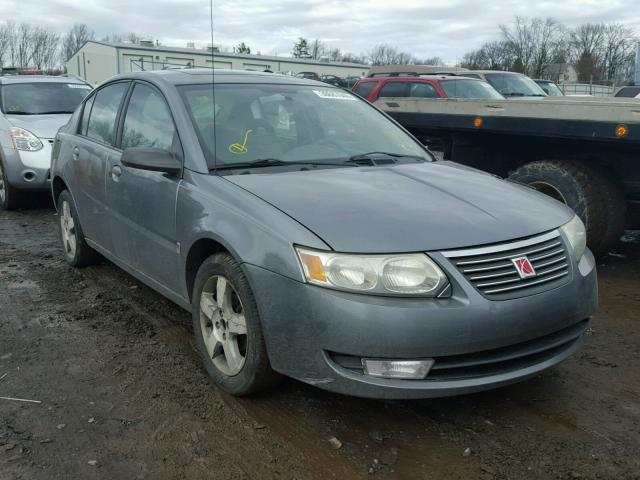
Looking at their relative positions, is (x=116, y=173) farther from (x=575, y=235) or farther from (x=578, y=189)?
(x=578, y=189)

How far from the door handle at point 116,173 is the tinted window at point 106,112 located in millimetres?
336

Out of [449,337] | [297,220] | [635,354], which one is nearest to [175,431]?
[297,220]

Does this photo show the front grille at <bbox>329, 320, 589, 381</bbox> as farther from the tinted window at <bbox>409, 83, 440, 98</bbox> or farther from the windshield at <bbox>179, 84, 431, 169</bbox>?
the tinted window at <bbox>409, 83, 440, 98</bbox>

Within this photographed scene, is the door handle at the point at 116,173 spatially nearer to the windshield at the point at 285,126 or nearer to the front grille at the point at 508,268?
the windshield at the point at 285,126

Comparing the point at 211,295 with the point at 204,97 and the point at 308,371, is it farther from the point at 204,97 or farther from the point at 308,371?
the point at 204,97

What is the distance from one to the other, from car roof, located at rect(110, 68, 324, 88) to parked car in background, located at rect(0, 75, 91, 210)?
387 cm

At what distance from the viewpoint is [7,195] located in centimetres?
803

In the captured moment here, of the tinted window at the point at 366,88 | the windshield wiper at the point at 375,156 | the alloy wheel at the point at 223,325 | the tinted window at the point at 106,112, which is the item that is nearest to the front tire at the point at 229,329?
the alloy wheel at the point at 223,325

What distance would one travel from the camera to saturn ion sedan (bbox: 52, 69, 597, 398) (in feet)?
8.68

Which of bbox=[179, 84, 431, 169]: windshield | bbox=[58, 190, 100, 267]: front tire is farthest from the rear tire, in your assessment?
bbox=[179, 84, 431, 169]: windshield

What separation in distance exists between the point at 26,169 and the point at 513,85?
10122 mm

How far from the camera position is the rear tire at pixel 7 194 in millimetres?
7955

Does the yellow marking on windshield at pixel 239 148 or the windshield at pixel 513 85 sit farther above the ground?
the windshield at pixel 513 85

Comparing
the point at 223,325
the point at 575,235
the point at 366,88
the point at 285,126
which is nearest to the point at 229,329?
the point at 223,325
